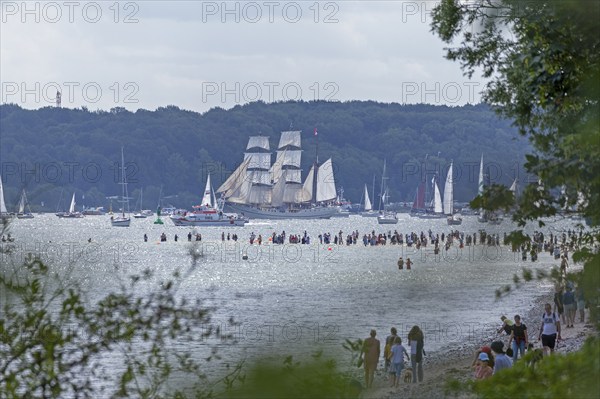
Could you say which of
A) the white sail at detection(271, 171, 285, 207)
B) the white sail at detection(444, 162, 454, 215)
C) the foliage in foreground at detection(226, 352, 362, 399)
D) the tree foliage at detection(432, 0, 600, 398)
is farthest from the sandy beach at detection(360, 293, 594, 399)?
the white sail at detection(271, 171, 285, 207)

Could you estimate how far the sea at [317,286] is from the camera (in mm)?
10039

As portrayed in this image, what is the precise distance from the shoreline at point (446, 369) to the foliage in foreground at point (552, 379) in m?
8.70

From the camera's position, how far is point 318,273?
2968 inches

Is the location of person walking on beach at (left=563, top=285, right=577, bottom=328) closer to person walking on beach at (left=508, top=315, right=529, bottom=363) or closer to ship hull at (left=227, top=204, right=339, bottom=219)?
person walking on beach at (left=508, top=315, right=529, bottom=363)

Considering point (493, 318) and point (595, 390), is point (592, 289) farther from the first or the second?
point (493, 318)

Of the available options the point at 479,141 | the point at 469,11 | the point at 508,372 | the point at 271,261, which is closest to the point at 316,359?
the point at 508,372

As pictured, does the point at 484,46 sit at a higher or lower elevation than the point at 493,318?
higher

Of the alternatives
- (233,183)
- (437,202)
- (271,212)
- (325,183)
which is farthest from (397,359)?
(271,212)

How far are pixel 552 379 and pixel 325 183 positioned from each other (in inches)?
6366

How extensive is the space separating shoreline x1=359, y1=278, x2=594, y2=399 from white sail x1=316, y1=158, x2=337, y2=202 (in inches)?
5103

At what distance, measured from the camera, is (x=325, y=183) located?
16888 cm

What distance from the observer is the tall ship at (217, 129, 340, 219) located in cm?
16688

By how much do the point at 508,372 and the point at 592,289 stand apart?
1.27 metres

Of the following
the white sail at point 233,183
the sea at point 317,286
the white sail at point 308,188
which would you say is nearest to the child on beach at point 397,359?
the sea at point 317,286
